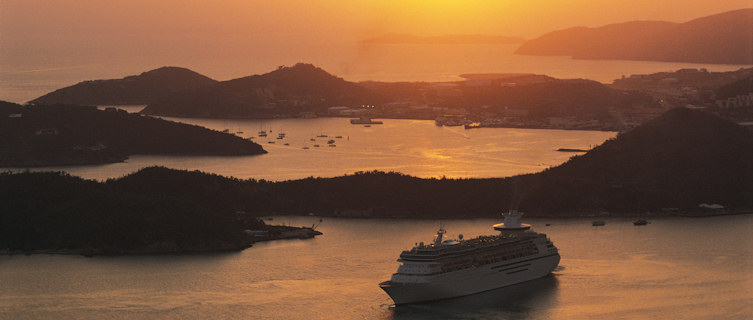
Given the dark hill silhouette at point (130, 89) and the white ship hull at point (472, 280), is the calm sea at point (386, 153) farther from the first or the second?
the dark hill silhouette at point (130, 89)

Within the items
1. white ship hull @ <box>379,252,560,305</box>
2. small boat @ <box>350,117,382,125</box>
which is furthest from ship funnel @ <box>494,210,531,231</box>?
small boat @ <box>350,117,382,125</box>

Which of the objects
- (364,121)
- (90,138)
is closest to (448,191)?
(90,138)

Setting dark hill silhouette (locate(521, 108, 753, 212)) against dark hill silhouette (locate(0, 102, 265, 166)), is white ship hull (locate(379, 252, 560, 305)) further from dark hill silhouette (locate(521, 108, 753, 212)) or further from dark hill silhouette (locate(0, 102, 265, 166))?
dark hill silhouette (locate(0, 102, 265, 166))

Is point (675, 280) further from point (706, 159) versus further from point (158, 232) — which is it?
point (706, 159)

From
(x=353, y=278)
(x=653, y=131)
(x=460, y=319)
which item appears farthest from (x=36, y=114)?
(x=460, y=319)

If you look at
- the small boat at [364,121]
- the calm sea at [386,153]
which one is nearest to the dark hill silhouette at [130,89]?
the calm sea at [386,153]

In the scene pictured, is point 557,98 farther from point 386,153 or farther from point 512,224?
point 512,224
